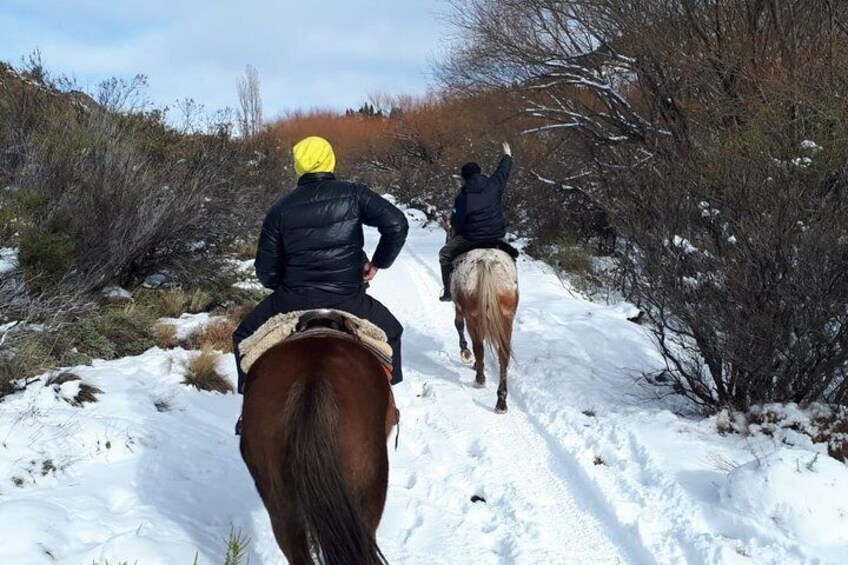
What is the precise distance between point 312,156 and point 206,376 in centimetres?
338

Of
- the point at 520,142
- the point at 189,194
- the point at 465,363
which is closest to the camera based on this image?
the point at 465,363

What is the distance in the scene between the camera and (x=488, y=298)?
6.52 meters

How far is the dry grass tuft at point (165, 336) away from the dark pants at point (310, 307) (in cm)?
413

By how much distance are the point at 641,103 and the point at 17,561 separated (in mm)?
12865

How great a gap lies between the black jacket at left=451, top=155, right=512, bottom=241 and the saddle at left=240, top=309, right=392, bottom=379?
3.71 metres

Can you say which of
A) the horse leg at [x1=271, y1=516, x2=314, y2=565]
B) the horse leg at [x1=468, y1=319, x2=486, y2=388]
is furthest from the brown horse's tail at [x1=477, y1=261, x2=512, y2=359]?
the horse leg at [x1=271, y1=516, x2=314, y2=565]

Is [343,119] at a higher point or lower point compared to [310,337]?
higher

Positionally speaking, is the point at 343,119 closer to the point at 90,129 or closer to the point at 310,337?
the point at 90,129

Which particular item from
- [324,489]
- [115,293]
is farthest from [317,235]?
[115,293]

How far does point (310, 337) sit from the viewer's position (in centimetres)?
315

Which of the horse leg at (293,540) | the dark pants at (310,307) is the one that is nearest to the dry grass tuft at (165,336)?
the dark pants at (310,307)

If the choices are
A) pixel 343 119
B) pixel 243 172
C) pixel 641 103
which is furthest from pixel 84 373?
pixel 343 119

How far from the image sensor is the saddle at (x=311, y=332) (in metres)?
3.23

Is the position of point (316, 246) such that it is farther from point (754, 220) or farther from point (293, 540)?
point (754, 220)
